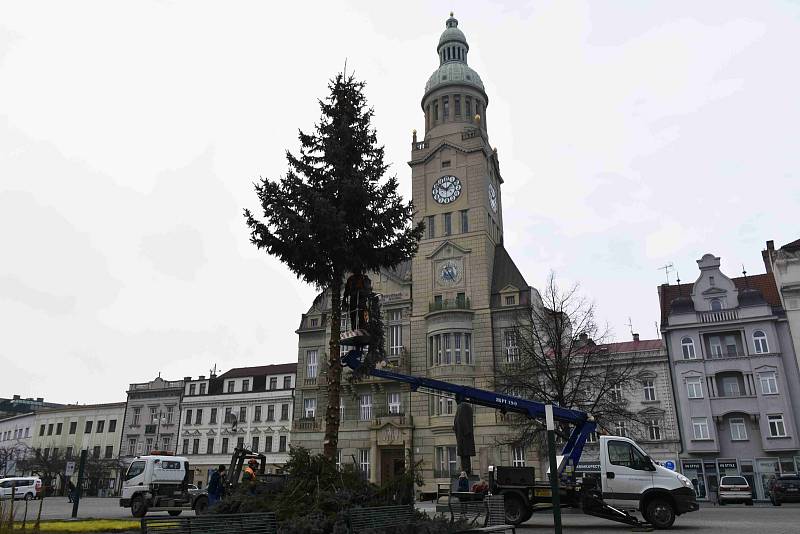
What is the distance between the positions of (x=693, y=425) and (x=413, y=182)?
28.9 m

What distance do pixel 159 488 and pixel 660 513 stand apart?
69.3 ft

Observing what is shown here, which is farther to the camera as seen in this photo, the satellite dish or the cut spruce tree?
the satellite dish

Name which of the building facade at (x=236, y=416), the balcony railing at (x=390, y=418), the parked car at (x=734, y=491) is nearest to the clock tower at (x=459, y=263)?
the balcony railing at (x=390, y=418)

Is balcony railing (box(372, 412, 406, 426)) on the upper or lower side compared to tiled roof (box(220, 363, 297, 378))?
lower

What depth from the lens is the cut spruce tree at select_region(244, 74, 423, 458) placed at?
18531mm

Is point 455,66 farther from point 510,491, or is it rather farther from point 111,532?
point 111,532

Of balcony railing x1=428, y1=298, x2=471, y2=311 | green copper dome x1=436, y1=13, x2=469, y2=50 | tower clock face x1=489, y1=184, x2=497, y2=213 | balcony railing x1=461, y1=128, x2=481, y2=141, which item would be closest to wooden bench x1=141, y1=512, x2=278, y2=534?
balcony railing x1=428, y1=298, x2=471, y2=311

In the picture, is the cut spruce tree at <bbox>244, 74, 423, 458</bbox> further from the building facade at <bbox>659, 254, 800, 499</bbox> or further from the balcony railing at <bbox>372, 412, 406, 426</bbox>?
the building facade at <bbox>659, 254, 800, 499</bbox>

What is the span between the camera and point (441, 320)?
46531mm

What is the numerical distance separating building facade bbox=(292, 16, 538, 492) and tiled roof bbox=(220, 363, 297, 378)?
42.0 ft

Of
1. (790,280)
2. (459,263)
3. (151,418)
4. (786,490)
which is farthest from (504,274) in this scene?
(151,418)

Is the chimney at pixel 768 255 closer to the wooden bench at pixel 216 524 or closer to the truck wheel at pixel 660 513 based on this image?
the truck wheel at pixel 660 513

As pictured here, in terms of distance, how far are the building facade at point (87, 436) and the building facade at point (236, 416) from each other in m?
9.20

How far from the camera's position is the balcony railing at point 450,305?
47.0 metres
